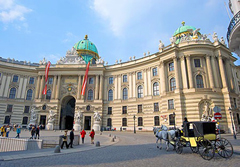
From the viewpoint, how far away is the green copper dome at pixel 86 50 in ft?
182

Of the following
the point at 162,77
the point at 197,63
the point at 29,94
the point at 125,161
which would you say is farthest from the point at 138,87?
the point at 125,161

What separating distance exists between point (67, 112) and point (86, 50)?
2236 cm

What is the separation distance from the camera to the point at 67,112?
48.0 meters

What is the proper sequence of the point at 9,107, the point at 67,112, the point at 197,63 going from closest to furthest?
1. the point at 197,63
2. the point at 9,107
3. the point at 67,112

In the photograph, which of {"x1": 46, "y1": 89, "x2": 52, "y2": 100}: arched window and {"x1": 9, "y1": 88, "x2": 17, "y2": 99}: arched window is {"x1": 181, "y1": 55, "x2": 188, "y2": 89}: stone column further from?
{"x1": 9, "y1": 88, "x2": 17, "y2": 99}: arched window

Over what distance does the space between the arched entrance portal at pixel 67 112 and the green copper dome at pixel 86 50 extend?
48.2 ft

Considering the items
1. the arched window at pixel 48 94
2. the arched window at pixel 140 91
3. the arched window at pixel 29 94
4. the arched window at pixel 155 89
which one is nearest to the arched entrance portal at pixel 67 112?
the arched window at pixel 48 94

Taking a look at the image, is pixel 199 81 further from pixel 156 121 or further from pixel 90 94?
pixel 90 94

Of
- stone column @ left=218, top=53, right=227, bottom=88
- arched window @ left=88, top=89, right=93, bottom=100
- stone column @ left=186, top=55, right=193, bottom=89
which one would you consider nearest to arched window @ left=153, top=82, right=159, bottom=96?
stone column @ left=186, top=55, right=193, bottom=89

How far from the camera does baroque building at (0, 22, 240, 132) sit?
31.3 m

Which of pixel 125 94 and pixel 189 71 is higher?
pixel 189 71

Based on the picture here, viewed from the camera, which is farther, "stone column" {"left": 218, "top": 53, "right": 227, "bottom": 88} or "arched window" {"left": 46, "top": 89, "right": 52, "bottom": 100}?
"arched window" {"left": 46, "top": 89, "right": 52, "bottom": 100}

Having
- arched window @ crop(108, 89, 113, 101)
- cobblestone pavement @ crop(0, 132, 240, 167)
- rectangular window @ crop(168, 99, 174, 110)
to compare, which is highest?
arched window @ crop(108, 89, 113, 101)

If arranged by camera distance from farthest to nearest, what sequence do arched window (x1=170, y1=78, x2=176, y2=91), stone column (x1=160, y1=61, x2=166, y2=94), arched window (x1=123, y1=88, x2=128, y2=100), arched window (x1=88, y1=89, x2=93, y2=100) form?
arched window (x1=88, y1=89, x2=93, y2=100), arched window (x1=123, y1=88, x2=128, y2=100), stone column (x1=160, y1=61, x2=166, y2=94), arched window (x1=170, y1=78, x2=176, y2=91)
